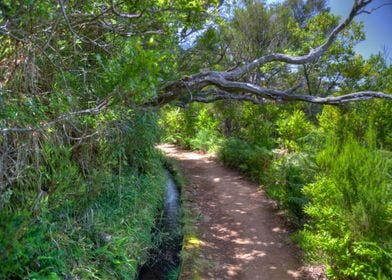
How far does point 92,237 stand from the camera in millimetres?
3668

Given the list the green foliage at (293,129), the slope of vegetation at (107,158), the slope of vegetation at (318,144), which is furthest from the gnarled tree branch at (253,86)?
the green foliage at (293,129)

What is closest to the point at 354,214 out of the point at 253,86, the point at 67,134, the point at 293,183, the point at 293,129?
the point at 293,183

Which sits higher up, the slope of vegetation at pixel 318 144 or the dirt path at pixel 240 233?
the slope of vegetation at pixel 318 144

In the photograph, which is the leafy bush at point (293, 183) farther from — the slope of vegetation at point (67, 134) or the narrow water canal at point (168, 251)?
the slope of vegetation at point (67, 134)

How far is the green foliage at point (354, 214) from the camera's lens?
298 cm

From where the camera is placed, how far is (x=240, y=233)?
538 centimetres

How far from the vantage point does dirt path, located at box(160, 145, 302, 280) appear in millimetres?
4234

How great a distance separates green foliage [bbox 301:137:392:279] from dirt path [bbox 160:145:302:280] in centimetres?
75

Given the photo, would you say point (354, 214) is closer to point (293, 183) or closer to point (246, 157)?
point (293, 183)

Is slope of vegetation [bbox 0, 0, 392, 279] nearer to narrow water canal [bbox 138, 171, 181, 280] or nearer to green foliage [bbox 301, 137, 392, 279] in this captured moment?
green foliage [bbox 301, 137, 392, 279]

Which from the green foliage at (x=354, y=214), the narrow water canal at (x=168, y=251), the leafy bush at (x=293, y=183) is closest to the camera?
the green foliage at (x=354, y=214)

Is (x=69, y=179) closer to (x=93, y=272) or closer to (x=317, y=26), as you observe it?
(x=93, y=272)

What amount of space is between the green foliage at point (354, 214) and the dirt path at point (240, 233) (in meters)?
0.75

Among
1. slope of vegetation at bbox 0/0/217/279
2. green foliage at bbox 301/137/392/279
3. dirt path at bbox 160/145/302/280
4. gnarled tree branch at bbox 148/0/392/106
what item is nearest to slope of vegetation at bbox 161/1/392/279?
green foliage at bbox 301/137/392/279
